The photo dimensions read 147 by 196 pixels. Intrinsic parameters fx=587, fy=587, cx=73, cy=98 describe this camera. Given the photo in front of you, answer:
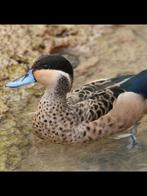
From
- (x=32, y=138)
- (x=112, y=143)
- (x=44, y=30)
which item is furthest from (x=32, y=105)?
(x=44, y=30)

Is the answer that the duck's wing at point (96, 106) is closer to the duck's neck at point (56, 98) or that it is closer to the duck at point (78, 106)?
the duck at point (78, 106)

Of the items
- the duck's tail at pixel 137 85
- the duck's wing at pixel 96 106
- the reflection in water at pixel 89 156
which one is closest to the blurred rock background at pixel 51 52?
the reflection in water at pixel 89 156

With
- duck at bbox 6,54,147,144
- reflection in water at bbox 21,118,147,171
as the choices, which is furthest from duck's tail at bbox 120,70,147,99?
reflection in water at bbox 21,118,147,171

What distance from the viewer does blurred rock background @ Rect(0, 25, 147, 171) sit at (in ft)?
14.9

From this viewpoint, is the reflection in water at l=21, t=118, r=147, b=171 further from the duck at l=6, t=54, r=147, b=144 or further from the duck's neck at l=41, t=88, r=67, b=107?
the duck's neck at l=41, t=88, r=67, b=107

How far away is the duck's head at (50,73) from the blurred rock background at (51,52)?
0.50 m

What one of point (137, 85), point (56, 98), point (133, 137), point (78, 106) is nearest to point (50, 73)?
point (56, 98)

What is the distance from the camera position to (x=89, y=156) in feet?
15.0

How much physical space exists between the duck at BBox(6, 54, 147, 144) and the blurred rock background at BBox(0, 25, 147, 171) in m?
0.19

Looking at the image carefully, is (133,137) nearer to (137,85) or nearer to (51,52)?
(137,85)

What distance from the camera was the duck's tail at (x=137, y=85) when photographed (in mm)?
4570

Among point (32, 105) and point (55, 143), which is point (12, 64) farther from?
point (55, 143)

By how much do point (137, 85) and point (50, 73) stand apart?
2.27 ft

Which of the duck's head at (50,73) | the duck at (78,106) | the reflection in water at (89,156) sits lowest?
the reflection in water at (89,156)
